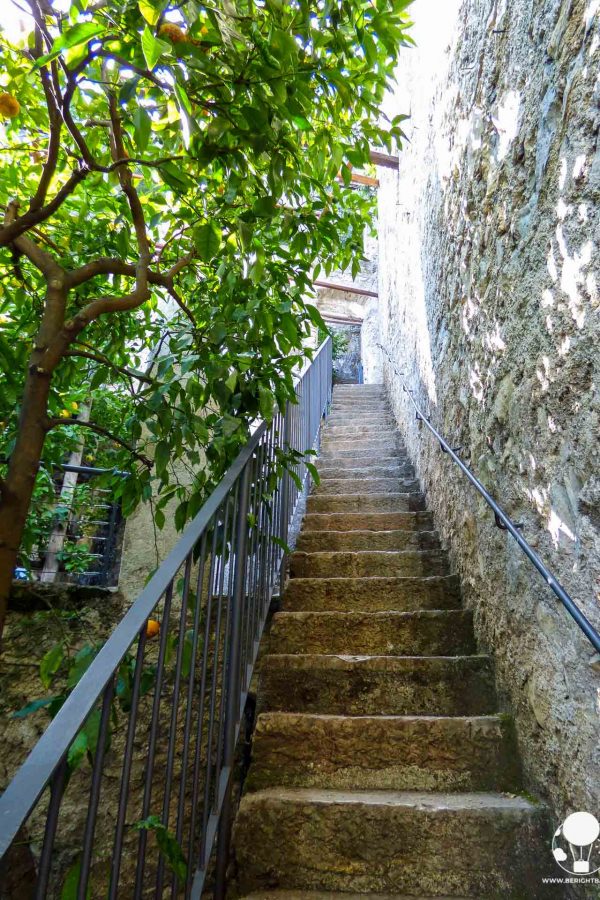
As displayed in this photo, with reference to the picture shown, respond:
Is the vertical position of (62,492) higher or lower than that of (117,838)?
higher

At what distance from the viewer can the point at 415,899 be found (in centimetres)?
132

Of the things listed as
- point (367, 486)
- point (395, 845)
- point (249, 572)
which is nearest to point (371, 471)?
point (367, 486)

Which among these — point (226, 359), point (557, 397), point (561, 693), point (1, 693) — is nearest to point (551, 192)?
point (557, 397)

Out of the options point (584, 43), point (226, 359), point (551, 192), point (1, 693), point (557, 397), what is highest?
point (584, 43)

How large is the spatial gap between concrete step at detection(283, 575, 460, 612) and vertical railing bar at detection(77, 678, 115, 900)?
1.56 metres

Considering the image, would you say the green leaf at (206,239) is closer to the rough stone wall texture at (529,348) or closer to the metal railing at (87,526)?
the rough stone wall texture at (529,348)

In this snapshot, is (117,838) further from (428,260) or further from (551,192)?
(428,260)

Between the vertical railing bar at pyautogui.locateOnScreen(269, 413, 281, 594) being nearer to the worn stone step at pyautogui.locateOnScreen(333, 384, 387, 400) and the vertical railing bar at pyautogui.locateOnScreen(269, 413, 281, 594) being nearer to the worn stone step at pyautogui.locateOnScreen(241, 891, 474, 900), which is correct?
the worn stone step at pyautogui.locateOnScreen(241, 891, 474, 900)

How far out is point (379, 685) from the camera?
185 cm

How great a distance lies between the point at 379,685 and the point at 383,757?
25 centimetres

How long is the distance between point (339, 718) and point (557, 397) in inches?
45.6

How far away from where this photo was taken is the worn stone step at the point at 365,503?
3.24 meters

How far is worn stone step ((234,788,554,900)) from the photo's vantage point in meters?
1.34

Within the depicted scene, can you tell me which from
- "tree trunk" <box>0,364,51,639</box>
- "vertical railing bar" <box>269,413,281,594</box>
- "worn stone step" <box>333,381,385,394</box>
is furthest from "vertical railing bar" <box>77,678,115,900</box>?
"worn stone step" <box>333,381,385,394</box>
